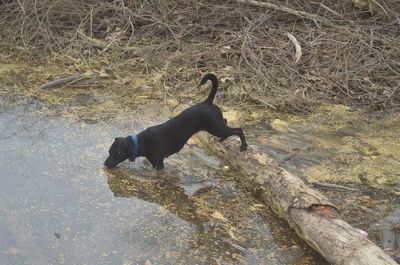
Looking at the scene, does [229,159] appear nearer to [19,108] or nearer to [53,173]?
[53,173]

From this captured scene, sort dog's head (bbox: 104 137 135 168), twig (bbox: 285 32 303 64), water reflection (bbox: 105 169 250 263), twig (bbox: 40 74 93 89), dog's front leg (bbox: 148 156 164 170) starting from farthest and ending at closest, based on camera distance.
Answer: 1. twig (bbox: 285 32 303 64)
2. twig (bbox: 40 74 93 89)
3. dog's front leg (bbox: 148 156 164 170)
4. dog's head (bbox: 104 137 135 168)
5. water reflection (bbox: 105 169 250 263)

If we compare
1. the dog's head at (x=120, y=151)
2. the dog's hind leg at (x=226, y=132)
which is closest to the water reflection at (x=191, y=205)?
the dog's head at (x=120, y=151)

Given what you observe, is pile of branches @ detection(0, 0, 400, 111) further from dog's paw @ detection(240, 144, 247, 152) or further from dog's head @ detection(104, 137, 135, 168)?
dog's head @ detection(104, 137, 135, 168)

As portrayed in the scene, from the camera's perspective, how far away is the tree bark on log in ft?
11.0

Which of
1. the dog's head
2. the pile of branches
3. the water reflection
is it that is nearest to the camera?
the water reflection

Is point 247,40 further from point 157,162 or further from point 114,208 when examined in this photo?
point 114,208

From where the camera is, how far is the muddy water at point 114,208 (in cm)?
369

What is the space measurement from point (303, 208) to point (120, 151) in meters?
1.61

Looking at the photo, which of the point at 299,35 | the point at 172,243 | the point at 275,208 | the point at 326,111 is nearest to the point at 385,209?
the point at 275,208

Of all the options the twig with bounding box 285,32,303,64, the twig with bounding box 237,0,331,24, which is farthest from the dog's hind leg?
the twig with bounding box 237,0,331,24

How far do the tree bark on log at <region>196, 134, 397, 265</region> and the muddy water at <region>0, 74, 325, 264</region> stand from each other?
12 centimetres

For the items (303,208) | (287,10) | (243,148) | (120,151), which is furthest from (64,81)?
(303,208)

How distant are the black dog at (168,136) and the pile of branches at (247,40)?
1.88 meters

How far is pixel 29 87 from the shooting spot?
21.8 feet
